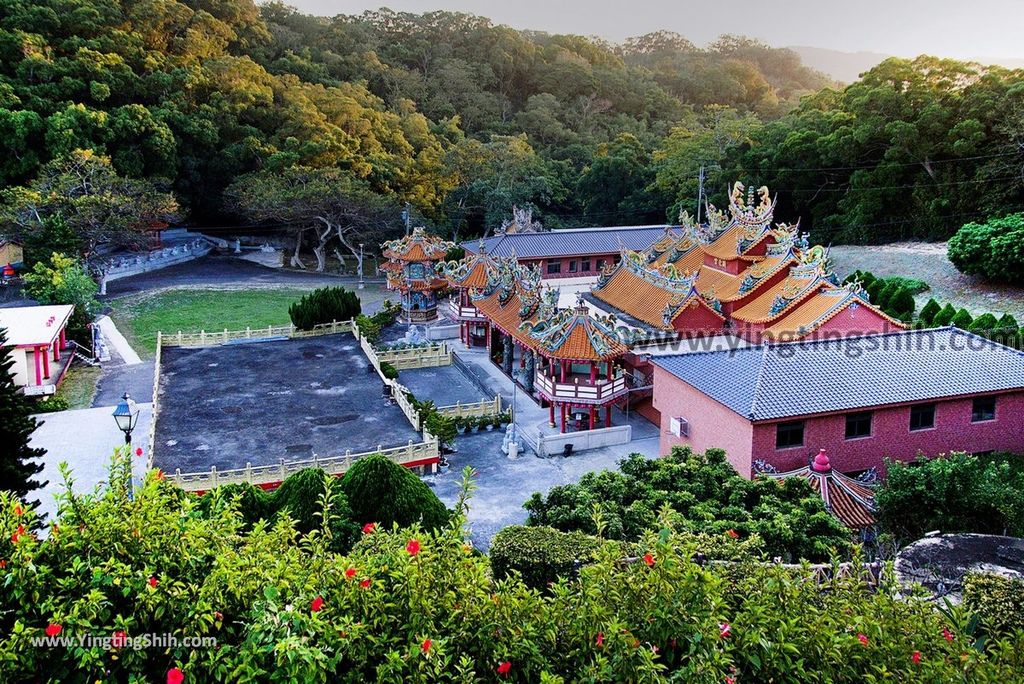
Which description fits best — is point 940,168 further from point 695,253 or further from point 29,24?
point 29,24

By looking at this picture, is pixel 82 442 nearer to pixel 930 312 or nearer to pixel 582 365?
pixel 582 365

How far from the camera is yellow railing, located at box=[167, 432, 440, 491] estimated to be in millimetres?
18219

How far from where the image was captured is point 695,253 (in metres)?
31.3

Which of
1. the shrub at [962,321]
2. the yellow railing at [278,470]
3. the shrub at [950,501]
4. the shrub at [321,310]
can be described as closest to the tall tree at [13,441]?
the yellow railing at [278,470]

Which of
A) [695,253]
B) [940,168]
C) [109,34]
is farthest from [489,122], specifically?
[695,253]

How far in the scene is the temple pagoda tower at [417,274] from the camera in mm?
36875

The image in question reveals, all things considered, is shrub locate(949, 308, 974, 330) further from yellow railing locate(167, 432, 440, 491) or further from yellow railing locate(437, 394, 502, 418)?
yellow railing locate(167, 432, 440, 491)

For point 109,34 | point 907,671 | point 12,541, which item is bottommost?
point 907,671

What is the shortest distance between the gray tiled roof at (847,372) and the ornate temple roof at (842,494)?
66.4 inches

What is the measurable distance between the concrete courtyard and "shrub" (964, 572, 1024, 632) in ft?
45.9

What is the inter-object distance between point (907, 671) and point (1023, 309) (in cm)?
2812

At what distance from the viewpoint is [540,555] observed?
39.0 ft

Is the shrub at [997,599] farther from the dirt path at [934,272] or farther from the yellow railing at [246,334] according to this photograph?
the yellow railing at [246,334]

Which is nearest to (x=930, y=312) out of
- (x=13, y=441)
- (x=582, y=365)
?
(x=582, y=365)
